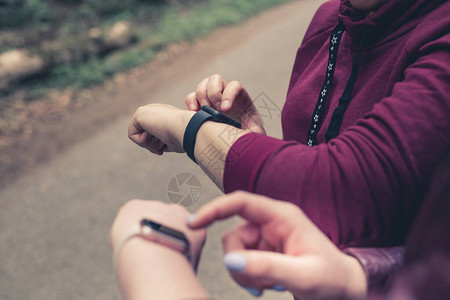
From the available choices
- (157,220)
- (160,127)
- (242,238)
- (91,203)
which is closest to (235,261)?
(242,238)

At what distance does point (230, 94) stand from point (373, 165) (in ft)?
1.13

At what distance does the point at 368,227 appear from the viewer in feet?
1.84

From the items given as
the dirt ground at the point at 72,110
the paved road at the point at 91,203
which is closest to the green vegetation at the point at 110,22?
the dirt ground at the point at 72,110

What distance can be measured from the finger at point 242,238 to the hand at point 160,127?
0.29m

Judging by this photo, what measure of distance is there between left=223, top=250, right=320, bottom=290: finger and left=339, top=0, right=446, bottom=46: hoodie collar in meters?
0.48

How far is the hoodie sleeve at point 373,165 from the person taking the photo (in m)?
0.52

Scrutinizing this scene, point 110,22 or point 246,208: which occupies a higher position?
point 110,22

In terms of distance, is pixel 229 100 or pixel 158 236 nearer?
pixel 158 236

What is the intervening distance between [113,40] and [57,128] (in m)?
1.56

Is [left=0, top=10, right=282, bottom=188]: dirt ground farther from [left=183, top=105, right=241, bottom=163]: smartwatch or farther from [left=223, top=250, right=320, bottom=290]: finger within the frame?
[left=223, top=250, right=320, bottom=290]: finger

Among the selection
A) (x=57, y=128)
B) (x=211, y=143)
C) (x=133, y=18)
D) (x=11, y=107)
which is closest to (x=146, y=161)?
(x=57, y=128)

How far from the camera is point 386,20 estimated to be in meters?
0.68

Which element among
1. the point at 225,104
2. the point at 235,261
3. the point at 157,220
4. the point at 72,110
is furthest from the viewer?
the point at 72,110

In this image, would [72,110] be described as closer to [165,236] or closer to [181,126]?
[181,126]
